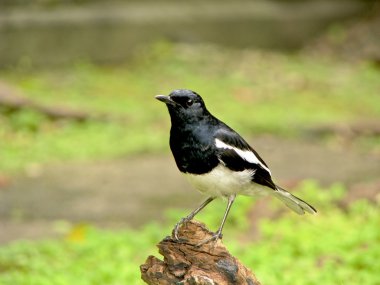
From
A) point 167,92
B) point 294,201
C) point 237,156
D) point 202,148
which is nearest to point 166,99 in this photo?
point 202,148

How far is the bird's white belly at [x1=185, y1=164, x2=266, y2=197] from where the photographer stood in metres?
4.16

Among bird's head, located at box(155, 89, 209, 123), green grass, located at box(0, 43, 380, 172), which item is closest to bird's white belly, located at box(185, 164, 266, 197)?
bird's head, located at box(155, 89, 209, 123)

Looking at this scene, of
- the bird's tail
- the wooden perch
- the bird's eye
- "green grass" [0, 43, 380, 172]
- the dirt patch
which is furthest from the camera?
"green grass" [0, 43, 380, 172]

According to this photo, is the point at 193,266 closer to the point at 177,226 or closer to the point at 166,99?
the point at 177,226

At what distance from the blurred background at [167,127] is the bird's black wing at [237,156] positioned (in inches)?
50.2

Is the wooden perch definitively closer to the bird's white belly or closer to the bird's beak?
the bird's white belly

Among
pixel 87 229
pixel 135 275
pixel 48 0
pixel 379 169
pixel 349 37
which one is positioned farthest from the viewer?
pixel 349 37

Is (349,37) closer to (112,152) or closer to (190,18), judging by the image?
(190,18)

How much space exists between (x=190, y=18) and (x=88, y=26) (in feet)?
7.13

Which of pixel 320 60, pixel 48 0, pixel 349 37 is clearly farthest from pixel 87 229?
pixel 349 37

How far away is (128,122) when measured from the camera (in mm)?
10883

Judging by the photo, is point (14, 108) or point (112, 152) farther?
point (14, 108)

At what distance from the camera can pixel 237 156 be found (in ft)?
14.0

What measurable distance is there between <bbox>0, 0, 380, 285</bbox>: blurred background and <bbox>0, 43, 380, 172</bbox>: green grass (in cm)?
3
